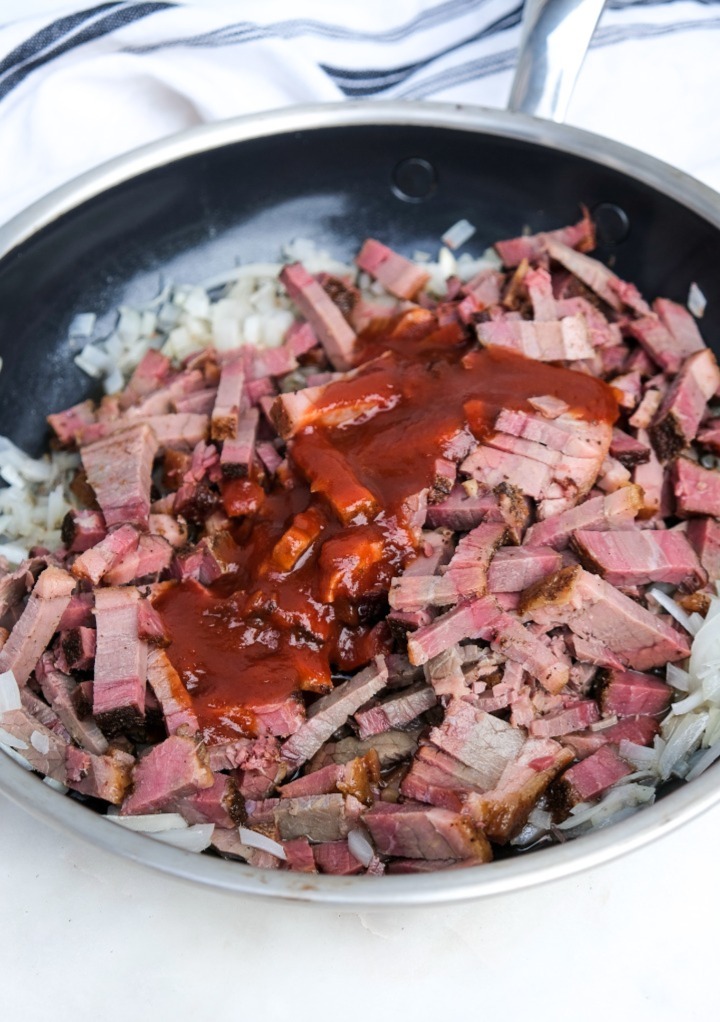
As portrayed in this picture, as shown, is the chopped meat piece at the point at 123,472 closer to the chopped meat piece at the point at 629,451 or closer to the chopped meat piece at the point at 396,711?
the chopped meat piece at the point at 396,711

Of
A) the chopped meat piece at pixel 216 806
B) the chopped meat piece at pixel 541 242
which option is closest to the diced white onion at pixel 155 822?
the chopped meat piece at pixel 216 806

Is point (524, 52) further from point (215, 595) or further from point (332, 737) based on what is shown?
point (332, 737)

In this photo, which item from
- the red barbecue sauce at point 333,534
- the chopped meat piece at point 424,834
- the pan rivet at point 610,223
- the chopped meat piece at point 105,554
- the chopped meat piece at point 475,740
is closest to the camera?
the chopped meat piece at point 424,834

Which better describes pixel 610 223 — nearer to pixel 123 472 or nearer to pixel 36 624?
pixel 123 472

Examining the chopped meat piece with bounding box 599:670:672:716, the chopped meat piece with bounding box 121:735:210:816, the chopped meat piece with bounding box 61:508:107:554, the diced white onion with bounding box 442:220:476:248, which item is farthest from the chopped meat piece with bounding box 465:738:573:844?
the diced white onion with bounding box 442:220:476:248

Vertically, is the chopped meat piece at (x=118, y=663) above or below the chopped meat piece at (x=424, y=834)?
above

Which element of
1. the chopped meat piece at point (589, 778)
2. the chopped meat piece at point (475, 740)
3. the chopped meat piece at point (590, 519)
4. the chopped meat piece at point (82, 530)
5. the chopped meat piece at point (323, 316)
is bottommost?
the chopped meat piece at point (589, 778)

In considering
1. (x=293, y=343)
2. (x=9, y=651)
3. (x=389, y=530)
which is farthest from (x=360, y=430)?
(x=9, y=651)

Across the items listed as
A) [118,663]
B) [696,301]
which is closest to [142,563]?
[118,663]
